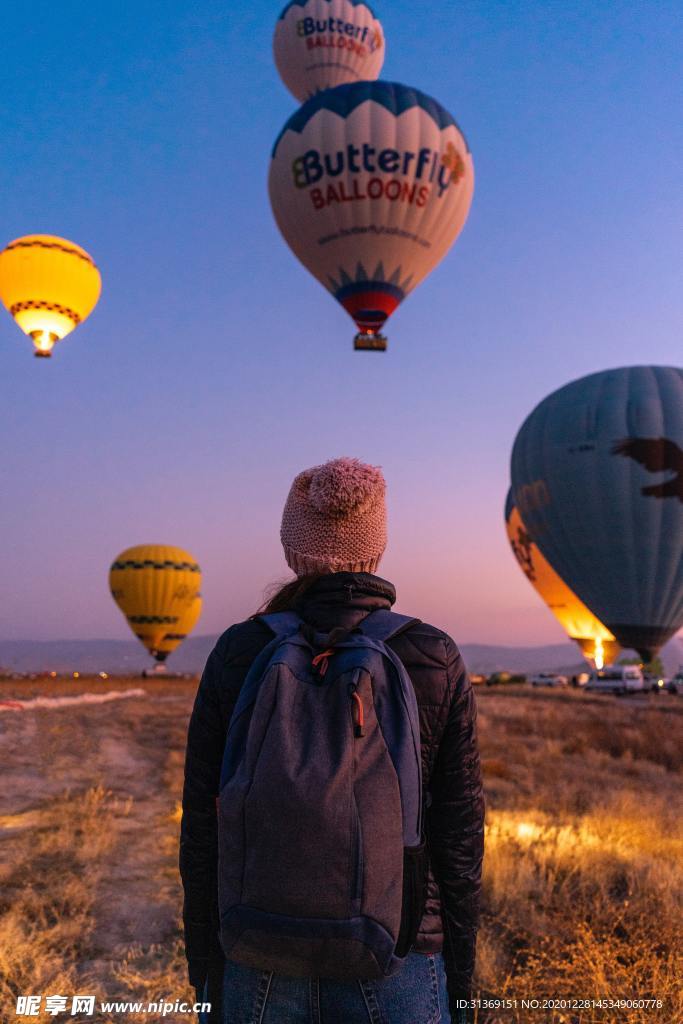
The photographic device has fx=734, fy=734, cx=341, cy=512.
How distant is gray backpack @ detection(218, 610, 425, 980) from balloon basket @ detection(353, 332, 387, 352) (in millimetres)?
22004

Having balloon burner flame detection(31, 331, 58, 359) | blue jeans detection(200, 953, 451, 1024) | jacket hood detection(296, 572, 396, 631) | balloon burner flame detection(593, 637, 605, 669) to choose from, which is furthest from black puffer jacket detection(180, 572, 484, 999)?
balloon burner flame detection(593, 637, 605, 669)

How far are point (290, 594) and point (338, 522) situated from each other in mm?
221

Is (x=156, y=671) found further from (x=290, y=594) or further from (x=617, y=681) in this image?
(x=290, y=594)

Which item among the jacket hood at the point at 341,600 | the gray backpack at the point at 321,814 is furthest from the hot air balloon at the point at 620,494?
the gray backpack at the point at 321,814

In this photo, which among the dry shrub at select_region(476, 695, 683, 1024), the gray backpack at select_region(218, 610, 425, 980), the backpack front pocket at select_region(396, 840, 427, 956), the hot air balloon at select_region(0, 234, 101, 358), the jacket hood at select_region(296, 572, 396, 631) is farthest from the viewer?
the hot air balloon at select_region(0, 234, 101, 358)

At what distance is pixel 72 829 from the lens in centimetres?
699

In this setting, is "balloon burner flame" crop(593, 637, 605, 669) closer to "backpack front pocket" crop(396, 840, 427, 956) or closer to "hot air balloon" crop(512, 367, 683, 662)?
"hot air balloon" crop(512, 367, 683, 662)

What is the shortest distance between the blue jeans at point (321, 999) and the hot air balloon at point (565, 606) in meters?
35.9

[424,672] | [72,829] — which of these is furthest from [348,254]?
[424,672]

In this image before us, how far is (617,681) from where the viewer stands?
39125 millimetres

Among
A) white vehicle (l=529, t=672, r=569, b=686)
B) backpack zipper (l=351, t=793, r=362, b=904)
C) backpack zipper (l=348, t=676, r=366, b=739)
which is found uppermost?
backpack zipper (l=348, t=676, r=366, b=739)

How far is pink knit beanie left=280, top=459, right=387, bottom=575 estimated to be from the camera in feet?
6.00

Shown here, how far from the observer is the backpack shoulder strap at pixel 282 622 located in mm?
1665

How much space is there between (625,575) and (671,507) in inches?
109
